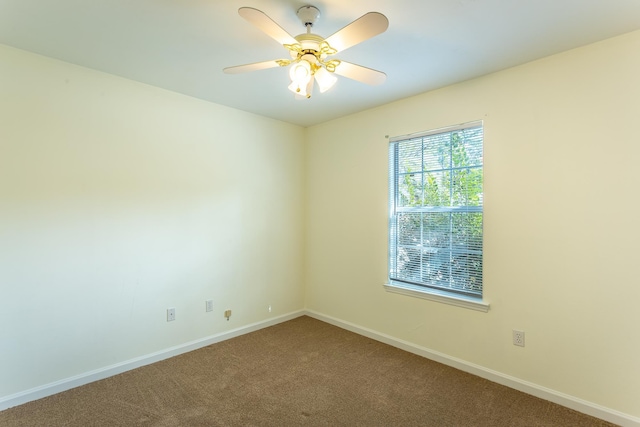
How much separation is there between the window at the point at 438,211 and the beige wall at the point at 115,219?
1556 mm

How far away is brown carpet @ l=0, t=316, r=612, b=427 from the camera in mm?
2066

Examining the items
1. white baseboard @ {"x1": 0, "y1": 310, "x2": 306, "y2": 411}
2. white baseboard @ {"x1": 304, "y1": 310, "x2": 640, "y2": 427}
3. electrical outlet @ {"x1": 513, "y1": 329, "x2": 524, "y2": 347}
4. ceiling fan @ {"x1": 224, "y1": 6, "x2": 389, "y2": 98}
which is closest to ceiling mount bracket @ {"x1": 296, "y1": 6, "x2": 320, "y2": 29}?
ceiling fan @ {"x1": 224, "y1": 6, "x2": 389, "y2": 98}

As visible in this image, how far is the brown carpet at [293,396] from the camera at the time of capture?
2.07 meters

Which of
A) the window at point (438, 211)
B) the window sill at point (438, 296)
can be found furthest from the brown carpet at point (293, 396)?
the window at point (438, 211)

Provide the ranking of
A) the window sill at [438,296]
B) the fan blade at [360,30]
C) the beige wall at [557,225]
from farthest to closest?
1. the window sill at [438,296]
2. the beige wall at [557,225]
3. the fan blade at [360,30]

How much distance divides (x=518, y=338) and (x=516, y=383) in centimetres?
34

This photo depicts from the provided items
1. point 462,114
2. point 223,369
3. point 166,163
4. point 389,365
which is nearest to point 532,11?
point 462,114

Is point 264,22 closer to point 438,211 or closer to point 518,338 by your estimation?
point 438,211

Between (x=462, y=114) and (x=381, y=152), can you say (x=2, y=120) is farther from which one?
(x=462, y=114)

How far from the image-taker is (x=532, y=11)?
176cm

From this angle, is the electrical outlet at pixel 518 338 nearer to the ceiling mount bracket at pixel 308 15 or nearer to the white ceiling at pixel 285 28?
the white ceiling at pixel 285 28

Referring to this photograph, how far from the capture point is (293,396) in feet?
7.66

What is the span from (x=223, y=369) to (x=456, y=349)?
80.0 inches

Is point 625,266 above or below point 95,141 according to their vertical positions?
below
